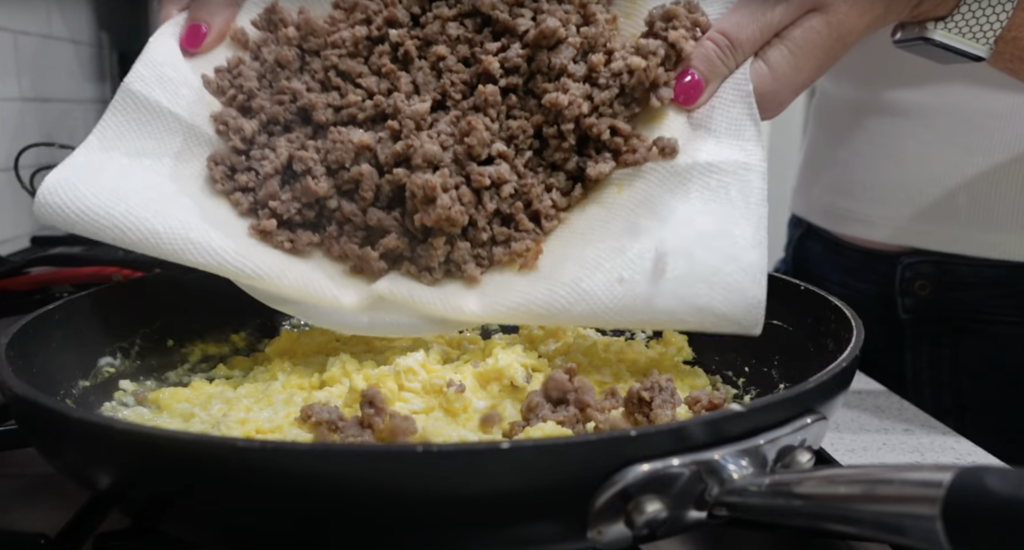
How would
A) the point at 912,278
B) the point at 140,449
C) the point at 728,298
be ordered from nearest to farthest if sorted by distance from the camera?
the point at 140,449
the point at 728,298
the point at 912,278

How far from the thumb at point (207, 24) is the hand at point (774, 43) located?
0.39 meters

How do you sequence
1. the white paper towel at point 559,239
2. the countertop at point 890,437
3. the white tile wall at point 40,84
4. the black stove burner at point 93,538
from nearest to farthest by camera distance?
the black stove burner at point 93,538
the white paper towel at point 559,239
the countertop at point 890,437
the white tile wall at point 40,84

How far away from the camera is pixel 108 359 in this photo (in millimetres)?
723

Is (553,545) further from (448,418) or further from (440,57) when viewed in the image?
(440,57)

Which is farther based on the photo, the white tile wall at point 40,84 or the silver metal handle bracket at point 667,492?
the white tile wall at point 40,84

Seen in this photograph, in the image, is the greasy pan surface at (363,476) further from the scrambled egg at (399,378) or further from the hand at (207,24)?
the hand at (207,24)

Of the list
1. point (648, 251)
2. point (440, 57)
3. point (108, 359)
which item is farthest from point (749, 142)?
point (108, 359)

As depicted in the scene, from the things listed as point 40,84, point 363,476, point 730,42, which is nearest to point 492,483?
point 363,476

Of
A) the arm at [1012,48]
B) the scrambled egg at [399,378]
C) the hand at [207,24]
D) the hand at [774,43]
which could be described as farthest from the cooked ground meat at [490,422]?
the arm at [1012,48]

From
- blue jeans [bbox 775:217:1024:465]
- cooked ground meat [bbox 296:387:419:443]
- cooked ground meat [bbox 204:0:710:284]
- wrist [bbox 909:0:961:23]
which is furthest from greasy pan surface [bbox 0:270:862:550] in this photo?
blue jeans [bbox 775:217:1024:465]

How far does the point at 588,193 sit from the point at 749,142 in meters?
0.13

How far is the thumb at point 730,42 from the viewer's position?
63 centimetres

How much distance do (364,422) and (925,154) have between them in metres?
0.73

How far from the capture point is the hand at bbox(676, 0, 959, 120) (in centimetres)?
63
